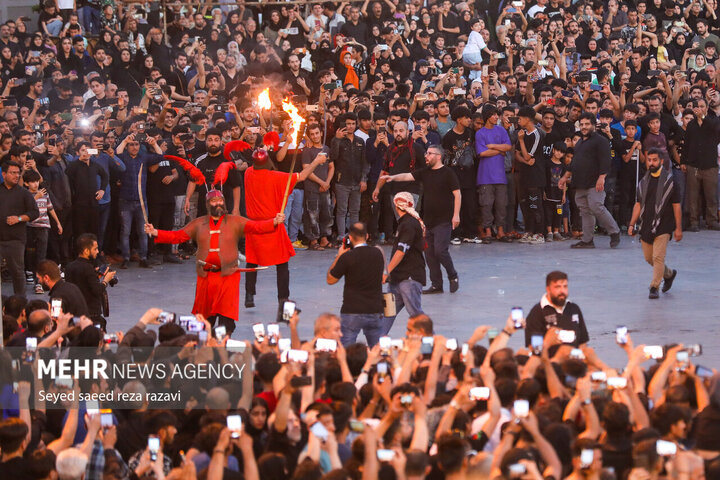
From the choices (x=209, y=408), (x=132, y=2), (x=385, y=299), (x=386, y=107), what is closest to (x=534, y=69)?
(x=386, y=107)

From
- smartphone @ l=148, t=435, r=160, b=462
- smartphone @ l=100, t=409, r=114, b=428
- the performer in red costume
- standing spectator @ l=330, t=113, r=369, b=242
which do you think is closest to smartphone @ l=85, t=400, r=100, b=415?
smartphone @ l=100, t=409, r=114, b=428

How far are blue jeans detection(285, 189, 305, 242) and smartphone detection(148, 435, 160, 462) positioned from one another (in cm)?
1089

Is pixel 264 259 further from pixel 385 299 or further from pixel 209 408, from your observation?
pixel 209 408

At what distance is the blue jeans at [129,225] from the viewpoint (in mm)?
16594

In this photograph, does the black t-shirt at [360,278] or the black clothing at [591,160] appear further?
the black clothing at [591,160]

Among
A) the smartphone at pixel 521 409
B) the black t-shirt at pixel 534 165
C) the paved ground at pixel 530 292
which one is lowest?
the paved ground at pixel 530 292

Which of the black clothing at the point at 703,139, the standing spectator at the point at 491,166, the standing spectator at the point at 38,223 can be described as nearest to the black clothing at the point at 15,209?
the standing spectator at the point at 38,223

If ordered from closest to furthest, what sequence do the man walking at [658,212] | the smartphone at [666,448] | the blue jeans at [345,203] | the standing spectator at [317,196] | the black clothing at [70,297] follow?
the smartphone at [666,448]
the black clothing at [70,297]
the man walking at [658,212]
the standing spectator at [317,196]
the blue jeans at [345,203]

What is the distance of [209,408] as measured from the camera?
7527mm

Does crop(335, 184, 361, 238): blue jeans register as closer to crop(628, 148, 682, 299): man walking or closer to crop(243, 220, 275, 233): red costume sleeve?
crop(628, 148, 682, 299): man walking

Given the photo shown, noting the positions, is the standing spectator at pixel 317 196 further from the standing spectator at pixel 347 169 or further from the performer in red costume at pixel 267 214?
the performer in red costume at pixel 267 214

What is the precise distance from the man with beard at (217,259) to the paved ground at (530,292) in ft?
4.44

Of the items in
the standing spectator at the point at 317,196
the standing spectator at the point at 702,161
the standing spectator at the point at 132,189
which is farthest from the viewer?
the standing spectator at the point at 702,161

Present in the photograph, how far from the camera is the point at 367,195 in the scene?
1814 cm
